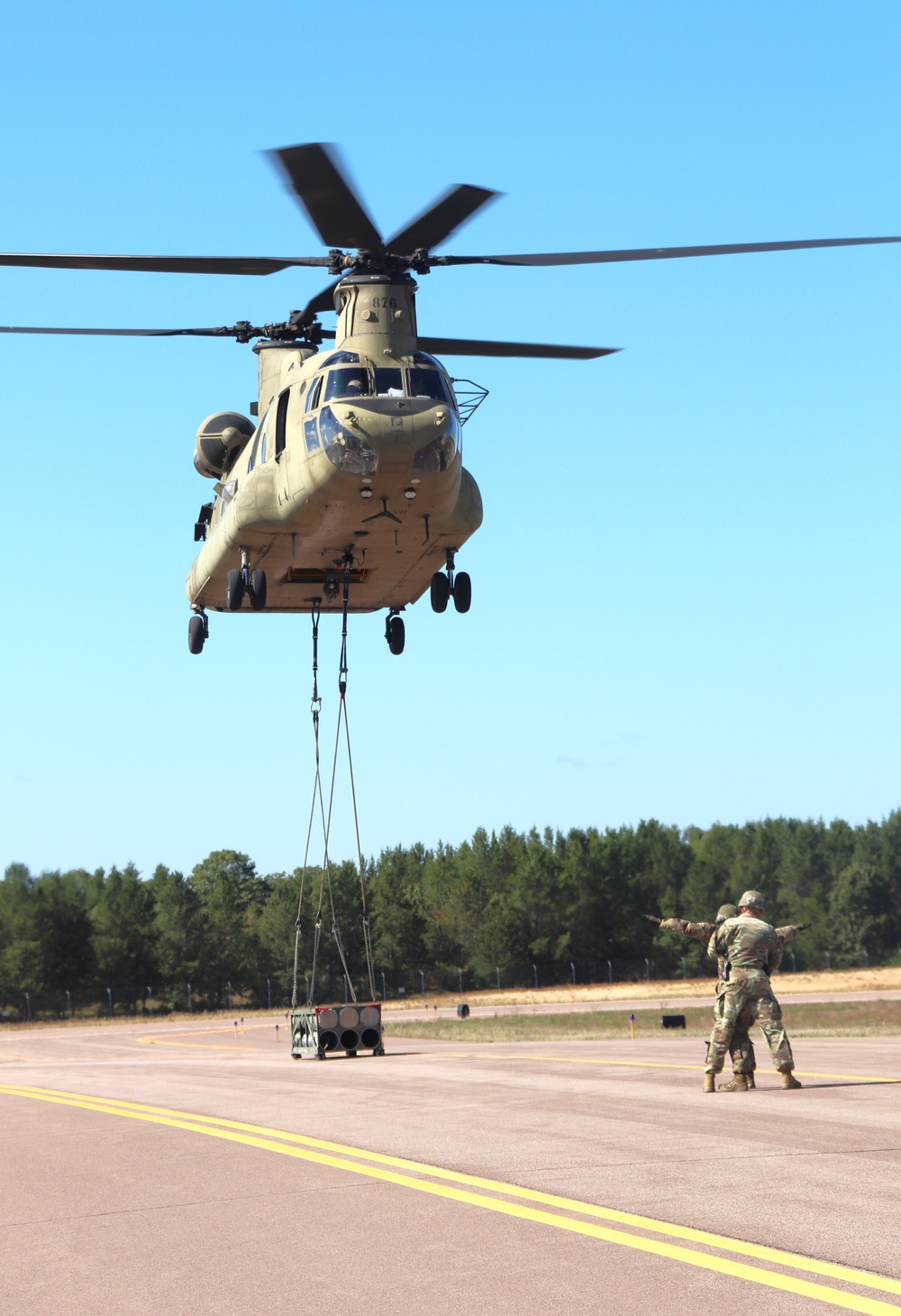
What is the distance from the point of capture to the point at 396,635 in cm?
2512

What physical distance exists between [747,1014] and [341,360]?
399 inches

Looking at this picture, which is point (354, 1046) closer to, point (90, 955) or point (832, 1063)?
point (832, 1063)

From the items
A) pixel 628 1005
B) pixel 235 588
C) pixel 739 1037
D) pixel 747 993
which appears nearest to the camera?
pixel 747 993

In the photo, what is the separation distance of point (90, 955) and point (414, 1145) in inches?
3713

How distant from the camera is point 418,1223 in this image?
8.40 m

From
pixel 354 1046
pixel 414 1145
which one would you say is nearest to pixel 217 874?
pixel 354 1046

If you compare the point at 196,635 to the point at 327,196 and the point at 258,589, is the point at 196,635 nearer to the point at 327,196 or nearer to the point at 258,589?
the point at 258,589

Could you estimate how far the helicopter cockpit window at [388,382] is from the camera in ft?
62.4

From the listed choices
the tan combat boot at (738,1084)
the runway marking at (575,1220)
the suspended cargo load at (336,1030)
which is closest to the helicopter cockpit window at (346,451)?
the runway marking at (575,1220)

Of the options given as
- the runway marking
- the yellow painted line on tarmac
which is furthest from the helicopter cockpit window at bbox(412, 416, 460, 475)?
the runway marking

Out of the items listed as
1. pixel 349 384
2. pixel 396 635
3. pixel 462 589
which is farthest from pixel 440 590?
pixel 349 384

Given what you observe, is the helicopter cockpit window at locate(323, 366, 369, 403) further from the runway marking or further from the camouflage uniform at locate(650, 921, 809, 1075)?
the runway marking

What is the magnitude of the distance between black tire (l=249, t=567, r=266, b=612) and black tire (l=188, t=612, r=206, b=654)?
3.79 meters

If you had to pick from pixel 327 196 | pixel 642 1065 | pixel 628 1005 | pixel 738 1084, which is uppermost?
pixel 327 196
